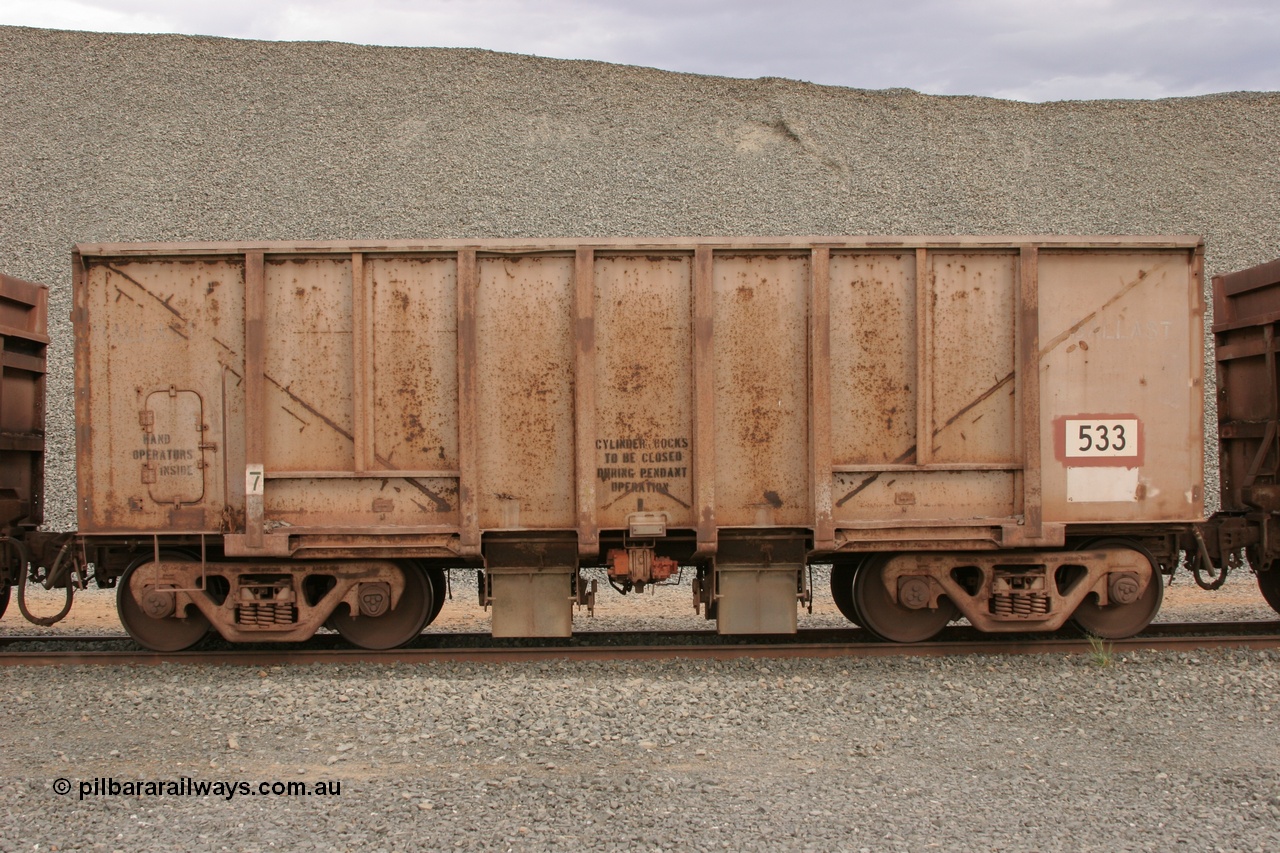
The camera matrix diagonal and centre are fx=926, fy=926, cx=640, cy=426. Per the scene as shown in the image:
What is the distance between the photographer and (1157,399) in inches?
292

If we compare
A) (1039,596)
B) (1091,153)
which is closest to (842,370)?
(1039,596)

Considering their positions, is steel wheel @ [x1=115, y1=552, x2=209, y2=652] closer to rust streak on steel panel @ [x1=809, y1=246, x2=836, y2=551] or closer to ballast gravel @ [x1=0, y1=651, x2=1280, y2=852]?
ballast gravel @ [x1=0, y1=651, x2=1280, y2=852]

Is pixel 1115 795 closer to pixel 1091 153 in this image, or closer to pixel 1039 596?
pixel 1039 596

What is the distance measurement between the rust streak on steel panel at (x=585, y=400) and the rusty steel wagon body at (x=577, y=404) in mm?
18

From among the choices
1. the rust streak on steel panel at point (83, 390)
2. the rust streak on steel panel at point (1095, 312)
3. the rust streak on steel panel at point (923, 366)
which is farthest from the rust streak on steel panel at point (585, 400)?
the rust streak on steel panel at point (83, 390)

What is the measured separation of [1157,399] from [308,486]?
22.2 feet

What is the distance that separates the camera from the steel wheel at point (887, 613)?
7.65m

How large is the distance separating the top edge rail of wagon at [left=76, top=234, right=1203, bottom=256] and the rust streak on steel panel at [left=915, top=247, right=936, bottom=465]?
0.24 meters

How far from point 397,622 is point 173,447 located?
223 centimetres

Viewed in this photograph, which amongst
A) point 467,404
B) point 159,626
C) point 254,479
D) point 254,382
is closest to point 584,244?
point 467,404

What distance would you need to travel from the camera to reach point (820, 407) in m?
7.12

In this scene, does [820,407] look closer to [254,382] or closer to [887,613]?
[887,613]

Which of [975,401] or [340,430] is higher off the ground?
[975,401]

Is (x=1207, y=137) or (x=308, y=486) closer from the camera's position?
(x=308, y=486)
